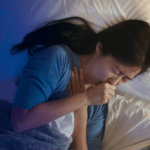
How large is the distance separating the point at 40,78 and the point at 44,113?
13cm

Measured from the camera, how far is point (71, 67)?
2.52ft

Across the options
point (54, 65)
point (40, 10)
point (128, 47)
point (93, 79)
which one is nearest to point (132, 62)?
point (128, 47)

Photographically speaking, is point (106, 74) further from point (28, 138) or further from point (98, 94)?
point (28, 138)

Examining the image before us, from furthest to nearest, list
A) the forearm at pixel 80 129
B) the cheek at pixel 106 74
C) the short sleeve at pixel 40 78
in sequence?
the forearm at pixel 80 129
the cheek at pixel 106 74
the short sleeve at pixel 40 78

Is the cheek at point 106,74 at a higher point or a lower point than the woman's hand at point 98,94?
higher

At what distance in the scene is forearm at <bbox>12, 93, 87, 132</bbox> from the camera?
2.03ft

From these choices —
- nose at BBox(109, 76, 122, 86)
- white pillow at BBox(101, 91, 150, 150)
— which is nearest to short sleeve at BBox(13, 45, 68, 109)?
nose at BBox(109, 76, 122, 86)

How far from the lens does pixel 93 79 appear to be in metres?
0.81

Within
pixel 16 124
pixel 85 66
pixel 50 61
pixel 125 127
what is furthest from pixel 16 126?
pixel 125 127

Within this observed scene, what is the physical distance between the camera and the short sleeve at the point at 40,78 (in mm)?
616

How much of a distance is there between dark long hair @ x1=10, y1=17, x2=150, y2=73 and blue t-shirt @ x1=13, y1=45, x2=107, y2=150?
0.25 feet

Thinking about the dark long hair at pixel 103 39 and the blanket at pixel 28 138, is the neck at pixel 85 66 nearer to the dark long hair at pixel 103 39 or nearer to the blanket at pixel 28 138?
the dark long hair at pixel 103 39

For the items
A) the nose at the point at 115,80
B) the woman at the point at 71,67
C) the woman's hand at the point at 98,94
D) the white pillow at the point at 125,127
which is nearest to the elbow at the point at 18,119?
the woman at the point at 71,67

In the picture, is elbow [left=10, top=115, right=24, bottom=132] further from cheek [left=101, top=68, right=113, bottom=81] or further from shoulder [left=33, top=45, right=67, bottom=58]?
cheek [left=101, top=68, right=113, bottom=81]
